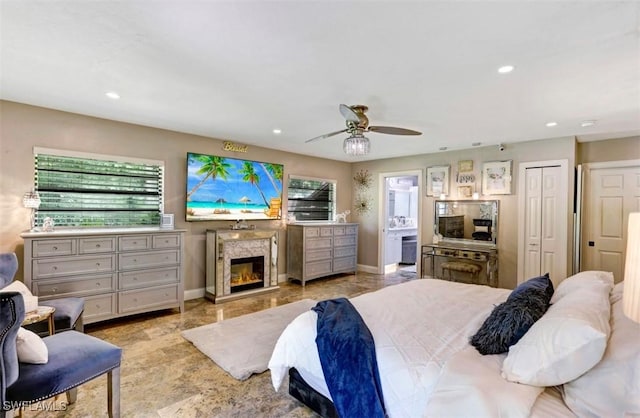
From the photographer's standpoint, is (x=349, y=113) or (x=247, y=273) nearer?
(x=349, y=113)

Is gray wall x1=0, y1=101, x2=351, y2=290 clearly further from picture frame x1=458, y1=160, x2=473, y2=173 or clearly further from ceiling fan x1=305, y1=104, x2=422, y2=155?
picture frame x1=458, y1=160, x2=473, y2=173

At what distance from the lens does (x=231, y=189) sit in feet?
17.3

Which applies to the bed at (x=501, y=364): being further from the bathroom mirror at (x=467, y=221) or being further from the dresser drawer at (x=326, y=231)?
the dresser drawer at (x=326, y=231)

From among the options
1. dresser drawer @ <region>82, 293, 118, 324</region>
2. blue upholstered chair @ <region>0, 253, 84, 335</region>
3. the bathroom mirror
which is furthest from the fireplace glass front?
the bathroom mirror

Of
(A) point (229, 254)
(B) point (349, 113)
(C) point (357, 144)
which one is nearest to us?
(B) point (349, 113)

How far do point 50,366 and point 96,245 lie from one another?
6.93ft

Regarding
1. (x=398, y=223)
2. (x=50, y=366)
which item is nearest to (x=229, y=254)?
(x=50, y=366)

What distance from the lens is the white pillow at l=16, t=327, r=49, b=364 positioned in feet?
5.72

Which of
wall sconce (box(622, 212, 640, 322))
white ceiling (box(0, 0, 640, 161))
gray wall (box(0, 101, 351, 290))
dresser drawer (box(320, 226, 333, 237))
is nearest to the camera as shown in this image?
wall sconce (box(622, 212, 640, 322))

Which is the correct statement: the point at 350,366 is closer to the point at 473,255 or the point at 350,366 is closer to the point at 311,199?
the point at 473,255

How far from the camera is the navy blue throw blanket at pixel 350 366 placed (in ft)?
5.55

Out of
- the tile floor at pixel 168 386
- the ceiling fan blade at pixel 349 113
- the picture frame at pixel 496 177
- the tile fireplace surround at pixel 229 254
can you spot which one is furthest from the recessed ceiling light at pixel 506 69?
the tile fireplace surround at pixel 229 254

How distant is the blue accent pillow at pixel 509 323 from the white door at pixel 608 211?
155 inches

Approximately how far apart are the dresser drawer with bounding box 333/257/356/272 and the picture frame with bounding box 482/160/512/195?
9.53 ft
